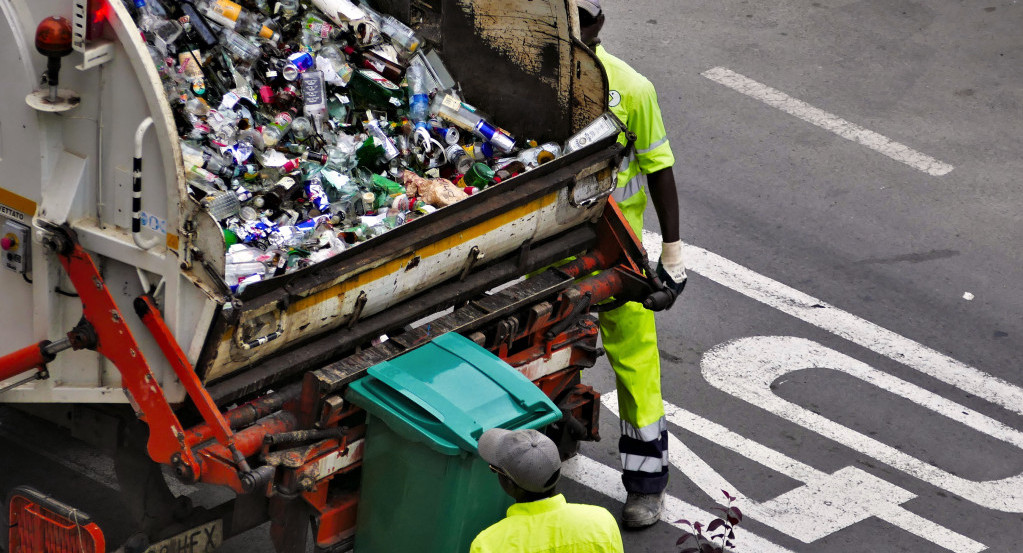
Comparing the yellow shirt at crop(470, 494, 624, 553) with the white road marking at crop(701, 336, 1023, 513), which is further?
the white road marking at crop(701, 336, 1023, 513)

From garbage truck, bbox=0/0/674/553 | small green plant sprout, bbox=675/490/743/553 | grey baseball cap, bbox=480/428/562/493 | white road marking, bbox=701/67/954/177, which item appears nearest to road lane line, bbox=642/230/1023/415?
small green plant sprout, bbox=675/490/743/553

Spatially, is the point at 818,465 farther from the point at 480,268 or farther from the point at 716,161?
the point at 716,161

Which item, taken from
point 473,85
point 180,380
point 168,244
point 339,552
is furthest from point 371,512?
point 473,85

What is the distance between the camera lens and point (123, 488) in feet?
16.0

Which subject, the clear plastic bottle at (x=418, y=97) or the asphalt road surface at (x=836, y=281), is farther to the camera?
the asphalt road surface at (x=836, y=281)

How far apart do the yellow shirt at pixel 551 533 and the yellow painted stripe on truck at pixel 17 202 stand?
184cm

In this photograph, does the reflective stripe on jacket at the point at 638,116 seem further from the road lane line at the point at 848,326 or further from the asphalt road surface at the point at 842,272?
the road lane line at the point at 848,326

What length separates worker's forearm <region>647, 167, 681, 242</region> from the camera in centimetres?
591

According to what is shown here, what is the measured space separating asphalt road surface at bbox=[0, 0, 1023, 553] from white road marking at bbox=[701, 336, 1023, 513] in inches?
0.4

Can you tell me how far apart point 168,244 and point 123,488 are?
1.06 metres

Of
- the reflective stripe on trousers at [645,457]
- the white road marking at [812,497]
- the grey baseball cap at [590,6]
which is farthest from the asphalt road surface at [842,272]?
the grey baseball cap at [590,6]

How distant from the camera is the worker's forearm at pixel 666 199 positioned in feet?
19.4

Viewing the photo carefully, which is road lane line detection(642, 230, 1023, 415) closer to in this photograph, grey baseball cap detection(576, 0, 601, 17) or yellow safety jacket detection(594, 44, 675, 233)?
yellow safety jacket detection(594, 44, 675, 233)

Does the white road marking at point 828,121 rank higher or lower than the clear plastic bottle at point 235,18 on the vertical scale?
lower
